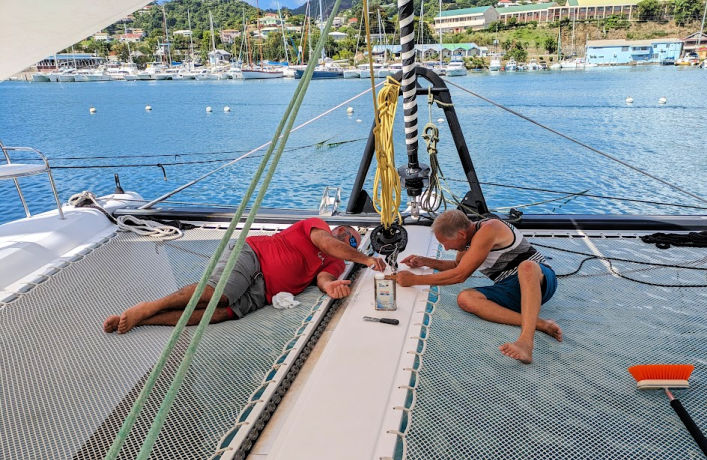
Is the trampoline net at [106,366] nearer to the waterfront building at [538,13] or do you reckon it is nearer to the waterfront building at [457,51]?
the waterfront building at [457,51]

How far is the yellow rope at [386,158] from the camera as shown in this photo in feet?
8.96

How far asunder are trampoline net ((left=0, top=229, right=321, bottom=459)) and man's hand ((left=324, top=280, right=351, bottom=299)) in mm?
141

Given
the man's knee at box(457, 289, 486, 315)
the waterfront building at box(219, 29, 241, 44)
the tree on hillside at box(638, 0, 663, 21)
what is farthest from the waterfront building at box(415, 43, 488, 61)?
the man's knee at box(457, 289, 486, 315)

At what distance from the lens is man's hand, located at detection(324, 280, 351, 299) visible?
282cm

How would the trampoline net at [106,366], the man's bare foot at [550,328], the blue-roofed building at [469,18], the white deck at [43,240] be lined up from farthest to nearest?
the blue-roofed building at [469,18] < the white deck at [43,240] < the man's bare foot at [550,328] < the trampoline net at [106,366]

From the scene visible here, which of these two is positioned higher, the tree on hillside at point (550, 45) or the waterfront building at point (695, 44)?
the tree on hillside at point (550, 45)

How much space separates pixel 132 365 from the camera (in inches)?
92.0

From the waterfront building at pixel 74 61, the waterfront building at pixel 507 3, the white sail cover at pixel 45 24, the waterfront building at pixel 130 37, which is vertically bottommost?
the white sail cover at pixel 45 24

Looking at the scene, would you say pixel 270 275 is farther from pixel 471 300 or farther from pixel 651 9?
pixel 651 9

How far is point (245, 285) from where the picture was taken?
112 inches

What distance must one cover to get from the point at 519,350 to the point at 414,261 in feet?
3.23

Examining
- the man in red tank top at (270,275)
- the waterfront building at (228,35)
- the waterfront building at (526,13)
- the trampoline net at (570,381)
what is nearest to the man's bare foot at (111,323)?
the man in red tank top at (270,275)

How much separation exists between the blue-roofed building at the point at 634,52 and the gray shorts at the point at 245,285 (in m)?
63.4

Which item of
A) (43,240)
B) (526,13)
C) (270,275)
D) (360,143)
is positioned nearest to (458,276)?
(270,275)
